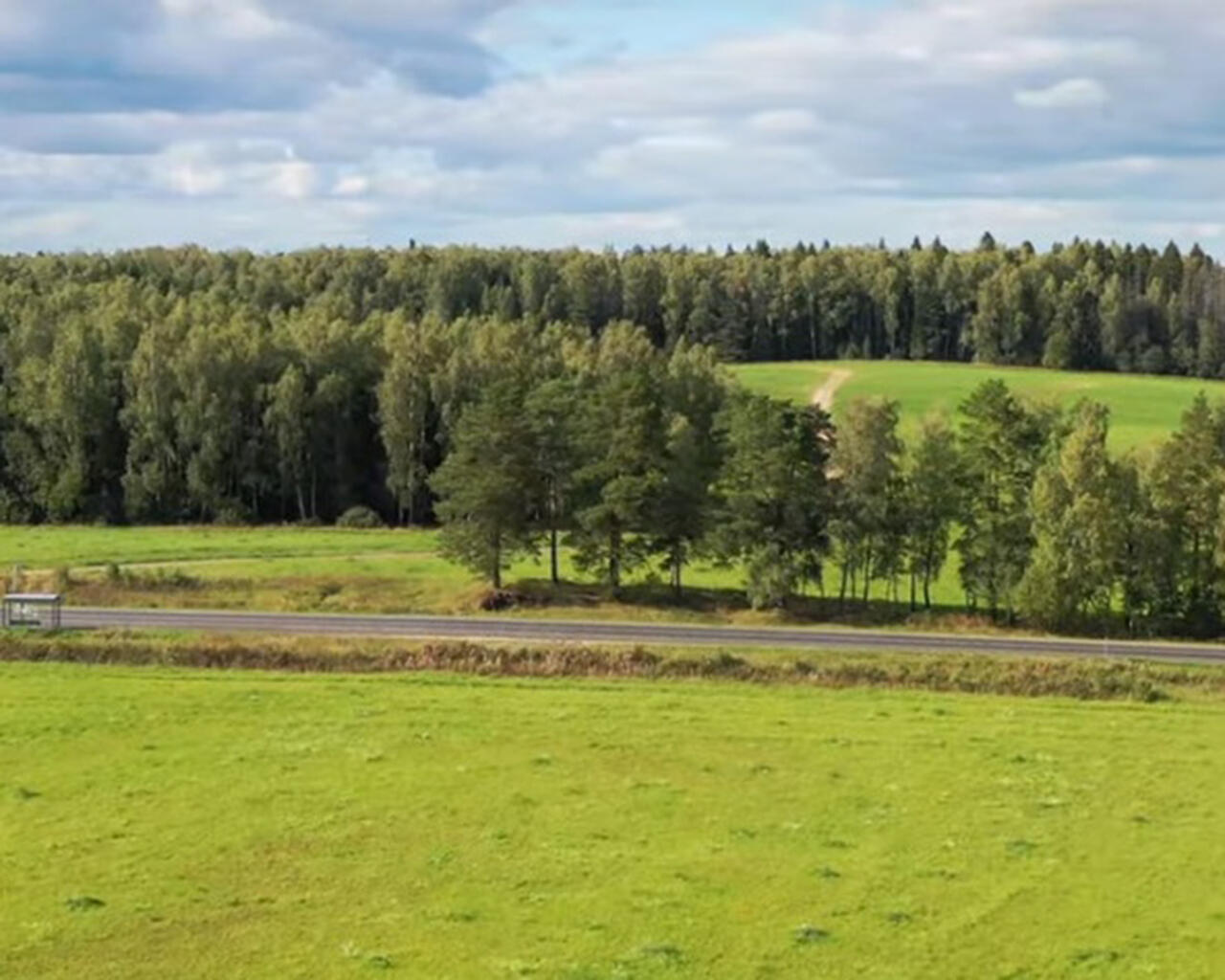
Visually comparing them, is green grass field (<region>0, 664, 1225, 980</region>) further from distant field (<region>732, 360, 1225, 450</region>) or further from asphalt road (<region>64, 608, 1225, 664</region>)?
distant field (<region>732, 360, 1225, 450</region>)

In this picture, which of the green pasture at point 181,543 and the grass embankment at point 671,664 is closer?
the grass embankment at point 671,664

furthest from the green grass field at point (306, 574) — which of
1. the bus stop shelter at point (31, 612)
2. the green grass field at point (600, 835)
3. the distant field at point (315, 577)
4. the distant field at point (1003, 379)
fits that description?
the green grass field at point (600, 835)

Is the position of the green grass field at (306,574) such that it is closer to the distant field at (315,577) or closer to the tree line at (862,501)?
the distant field at (315,577)

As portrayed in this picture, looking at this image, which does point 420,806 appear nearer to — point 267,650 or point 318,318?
point 267,650

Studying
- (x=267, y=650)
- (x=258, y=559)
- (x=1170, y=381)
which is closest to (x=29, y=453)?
(x=258, y=559)

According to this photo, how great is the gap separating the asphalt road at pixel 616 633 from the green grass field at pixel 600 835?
14072mm

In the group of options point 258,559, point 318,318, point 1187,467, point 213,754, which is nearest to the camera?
point 213,754

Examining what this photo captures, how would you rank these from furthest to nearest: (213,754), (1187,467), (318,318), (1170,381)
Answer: (1170,381) < (318,318) < (1187,467) < (213,754)

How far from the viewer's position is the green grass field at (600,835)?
26453 mm

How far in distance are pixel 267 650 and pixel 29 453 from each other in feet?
249

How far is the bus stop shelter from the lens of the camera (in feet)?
220

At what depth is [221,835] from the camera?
33625 millimetres

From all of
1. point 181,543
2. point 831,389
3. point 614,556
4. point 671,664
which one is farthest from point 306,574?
point 831,389

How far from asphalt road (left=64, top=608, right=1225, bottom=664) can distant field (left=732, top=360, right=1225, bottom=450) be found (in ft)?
253
